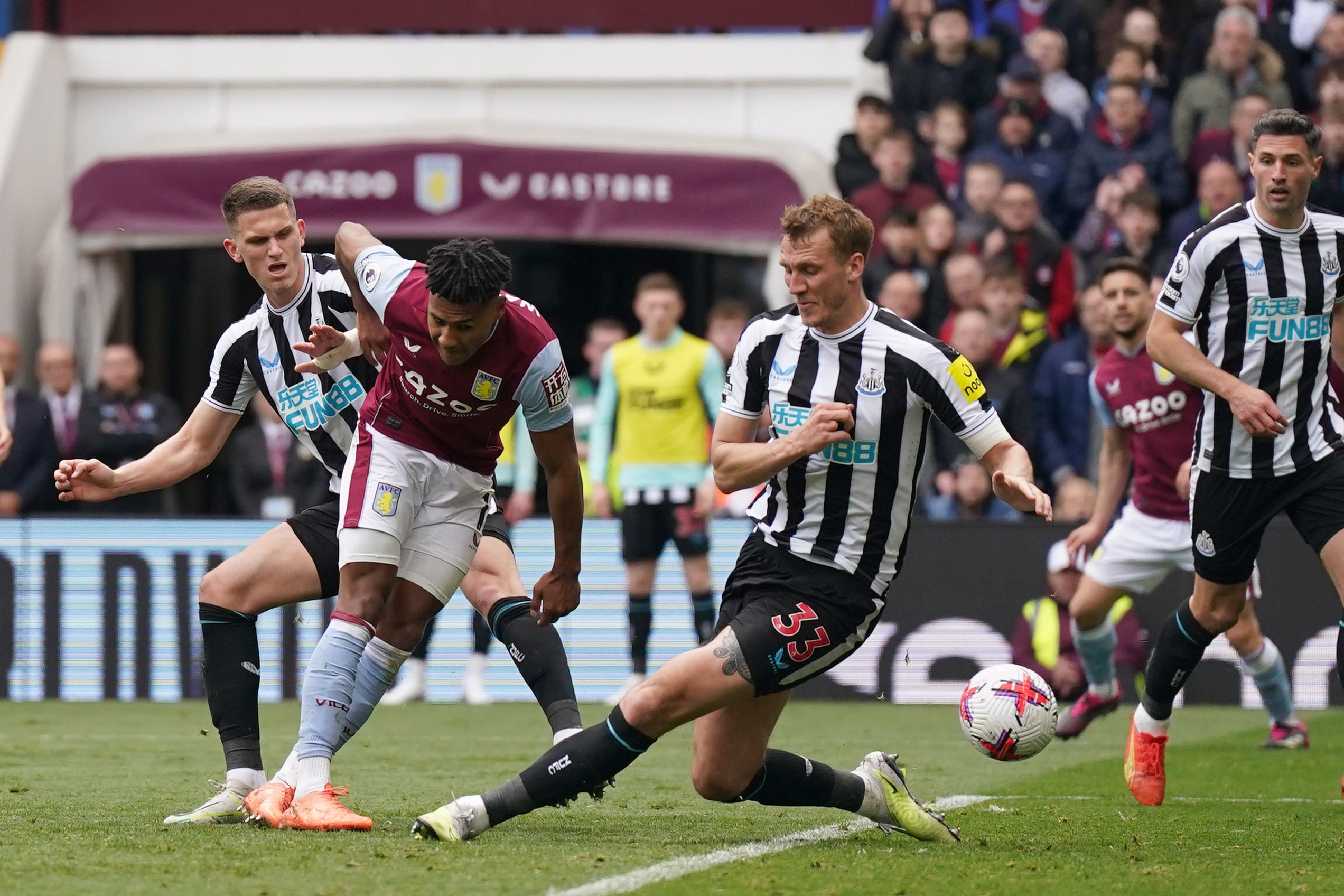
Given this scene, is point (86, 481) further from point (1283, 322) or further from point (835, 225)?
point (1283, 322)

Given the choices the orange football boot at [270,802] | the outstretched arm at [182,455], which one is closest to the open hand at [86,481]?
the outstretched arm at [182,455]

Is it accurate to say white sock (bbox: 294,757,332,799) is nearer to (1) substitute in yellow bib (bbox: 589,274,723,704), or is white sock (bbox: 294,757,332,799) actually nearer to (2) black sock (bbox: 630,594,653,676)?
(1) substitute in yellow bib (bbox: 589,274,723,704)

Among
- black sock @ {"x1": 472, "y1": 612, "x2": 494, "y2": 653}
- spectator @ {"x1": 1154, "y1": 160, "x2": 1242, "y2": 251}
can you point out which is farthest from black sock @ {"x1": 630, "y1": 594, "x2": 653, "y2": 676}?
spectator @ {"x1": 1154, "y1": 160, "x2": 1242, "y2": 251}

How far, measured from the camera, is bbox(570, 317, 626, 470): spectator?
13.5 meters

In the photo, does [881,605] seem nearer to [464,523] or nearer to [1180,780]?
[464,523]

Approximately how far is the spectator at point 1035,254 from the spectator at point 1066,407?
1.32 ft

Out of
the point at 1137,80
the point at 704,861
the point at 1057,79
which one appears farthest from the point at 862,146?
the point at 704,861

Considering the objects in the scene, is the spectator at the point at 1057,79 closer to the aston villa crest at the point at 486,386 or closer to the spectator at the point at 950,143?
the spectator at the point at 950,143

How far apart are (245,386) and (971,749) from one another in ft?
13.5

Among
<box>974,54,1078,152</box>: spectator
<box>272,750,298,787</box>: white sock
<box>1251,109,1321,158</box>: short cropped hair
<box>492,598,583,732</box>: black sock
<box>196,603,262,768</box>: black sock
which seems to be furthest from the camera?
<box>974,54,1078,152</box>: spectator

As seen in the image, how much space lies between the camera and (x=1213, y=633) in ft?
23.5

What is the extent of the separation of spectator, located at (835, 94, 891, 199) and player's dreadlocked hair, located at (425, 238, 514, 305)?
8786mm

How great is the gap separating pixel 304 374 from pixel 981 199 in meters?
7.93

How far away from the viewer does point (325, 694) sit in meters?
6.02
